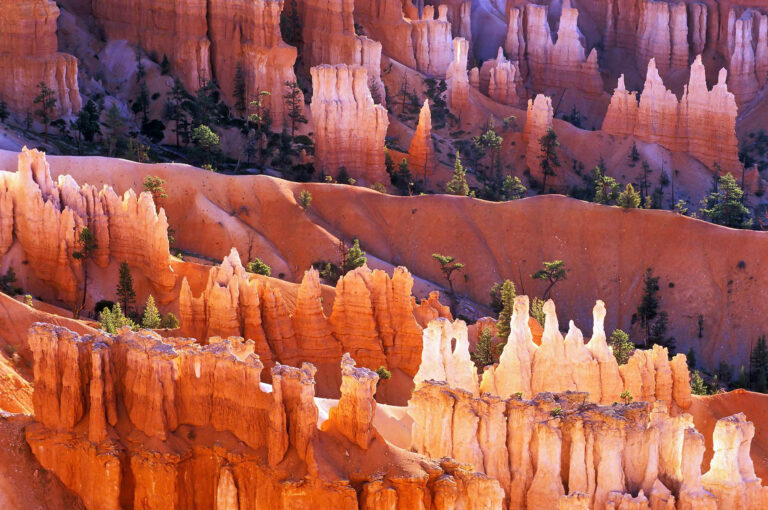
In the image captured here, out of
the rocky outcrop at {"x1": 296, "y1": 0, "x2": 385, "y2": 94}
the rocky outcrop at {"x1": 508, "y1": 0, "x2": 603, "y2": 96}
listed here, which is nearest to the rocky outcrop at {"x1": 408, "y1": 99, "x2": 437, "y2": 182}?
the rocky outcrop at {"x1": 296, "y1": 0, "x2": 385, "y2": 94}

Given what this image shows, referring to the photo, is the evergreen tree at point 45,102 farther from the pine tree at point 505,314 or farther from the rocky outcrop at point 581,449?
the rocky outcrop at point 581,449

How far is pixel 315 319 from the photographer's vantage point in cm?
7725

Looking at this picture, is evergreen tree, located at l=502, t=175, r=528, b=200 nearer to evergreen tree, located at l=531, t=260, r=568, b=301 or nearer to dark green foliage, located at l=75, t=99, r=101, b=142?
evergreen tree, located at l=531, t=260, r=568, b=301

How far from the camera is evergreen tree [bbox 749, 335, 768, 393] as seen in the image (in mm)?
88188

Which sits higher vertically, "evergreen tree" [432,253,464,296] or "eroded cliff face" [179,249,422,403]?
"eroded cliff face" [179,249,422,403]

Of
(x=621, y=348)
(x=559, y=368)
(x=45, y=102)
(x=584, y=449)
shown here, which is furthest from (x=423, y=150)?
(x=584, y=449)

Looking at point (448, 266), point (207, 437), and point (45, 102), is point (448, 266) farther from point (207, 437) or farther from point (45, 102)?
point (207, 437)

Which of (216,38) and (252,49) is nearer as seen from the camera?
(252,49)

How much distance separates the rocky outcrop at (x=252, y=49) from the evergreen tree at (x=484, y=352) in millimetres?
42356

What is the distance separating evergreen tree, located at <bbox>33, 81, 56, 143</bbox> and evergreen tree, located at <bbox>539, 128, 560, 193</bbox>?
3526 centimetres

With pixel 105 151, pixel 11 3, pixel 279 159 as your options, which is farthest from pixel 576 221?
pixel 11 3

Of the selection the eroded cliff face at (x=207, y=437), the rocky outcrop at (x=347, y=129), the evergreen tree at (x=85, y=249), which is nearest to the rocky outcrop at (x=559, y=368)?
the eroded cliff face at (x=207, y=437)

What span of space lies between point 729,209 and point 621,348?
30213 millimetres

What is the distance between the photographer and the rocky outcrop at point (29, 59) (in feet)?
351
